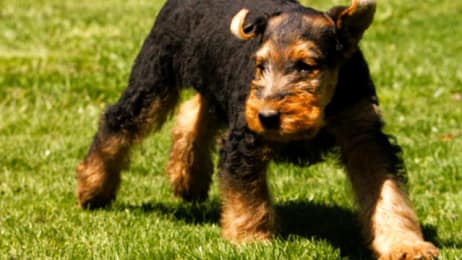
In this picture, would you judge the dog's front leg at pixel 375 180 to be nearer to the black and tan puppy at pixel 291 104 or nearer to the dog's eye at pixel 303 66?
the black and tan puppy at pixel 291 104

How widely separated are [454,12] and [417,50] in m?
4.19

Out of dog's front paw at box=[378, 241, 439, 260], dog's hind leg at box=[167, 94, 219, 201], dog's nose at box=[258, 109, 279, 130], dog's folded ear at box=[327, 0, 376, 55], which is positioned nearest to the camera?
dog's nose at box=[258, 109, 279, 130]

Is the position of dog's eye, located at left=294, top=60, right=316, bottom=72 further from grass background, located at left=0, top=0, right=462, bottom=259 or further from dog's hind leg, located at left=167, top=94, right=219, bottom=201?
dog's hind leg, located at left=167, top=94, right=219, bottom=201

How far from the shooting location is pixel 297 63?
16.2 ft

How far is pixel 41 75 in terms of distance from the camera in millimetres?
11023

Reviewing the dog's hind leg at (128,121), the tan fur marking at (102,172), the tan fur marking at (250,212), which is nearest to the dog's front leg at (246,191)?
the tan fur marking at (250,212)

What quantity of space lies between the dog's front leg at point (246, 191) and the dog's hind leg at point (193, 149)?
164 centimetres

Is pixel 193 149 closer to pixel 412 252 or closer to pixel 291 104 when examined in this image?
pixel 291 104

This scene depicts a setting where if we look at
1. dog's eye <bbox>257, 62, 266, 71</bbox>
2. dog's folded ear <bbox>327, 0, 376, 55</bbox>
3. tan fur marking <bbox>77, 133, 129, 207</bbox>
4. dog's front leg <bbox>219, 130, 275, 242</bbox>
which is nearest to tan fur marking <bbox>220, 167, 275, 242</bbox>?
dog's front leg <bbox>219, 130, 275, 242</bbox>

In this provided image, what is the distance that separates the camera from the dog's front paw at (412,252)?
191 inches

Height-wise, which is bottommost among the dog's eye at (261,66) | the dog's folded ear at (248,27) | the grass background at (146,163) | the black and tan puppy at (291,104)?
the grass background at (146,163)

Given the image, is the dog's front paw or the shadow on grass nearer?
the dog's front paw

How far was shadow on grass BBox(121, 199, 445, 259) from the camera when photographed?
5.60 m

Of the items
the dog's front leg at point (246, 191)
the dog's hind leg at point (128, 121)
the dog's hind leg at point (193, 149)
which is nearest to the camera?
the dog's front leg at point (246, 191)
